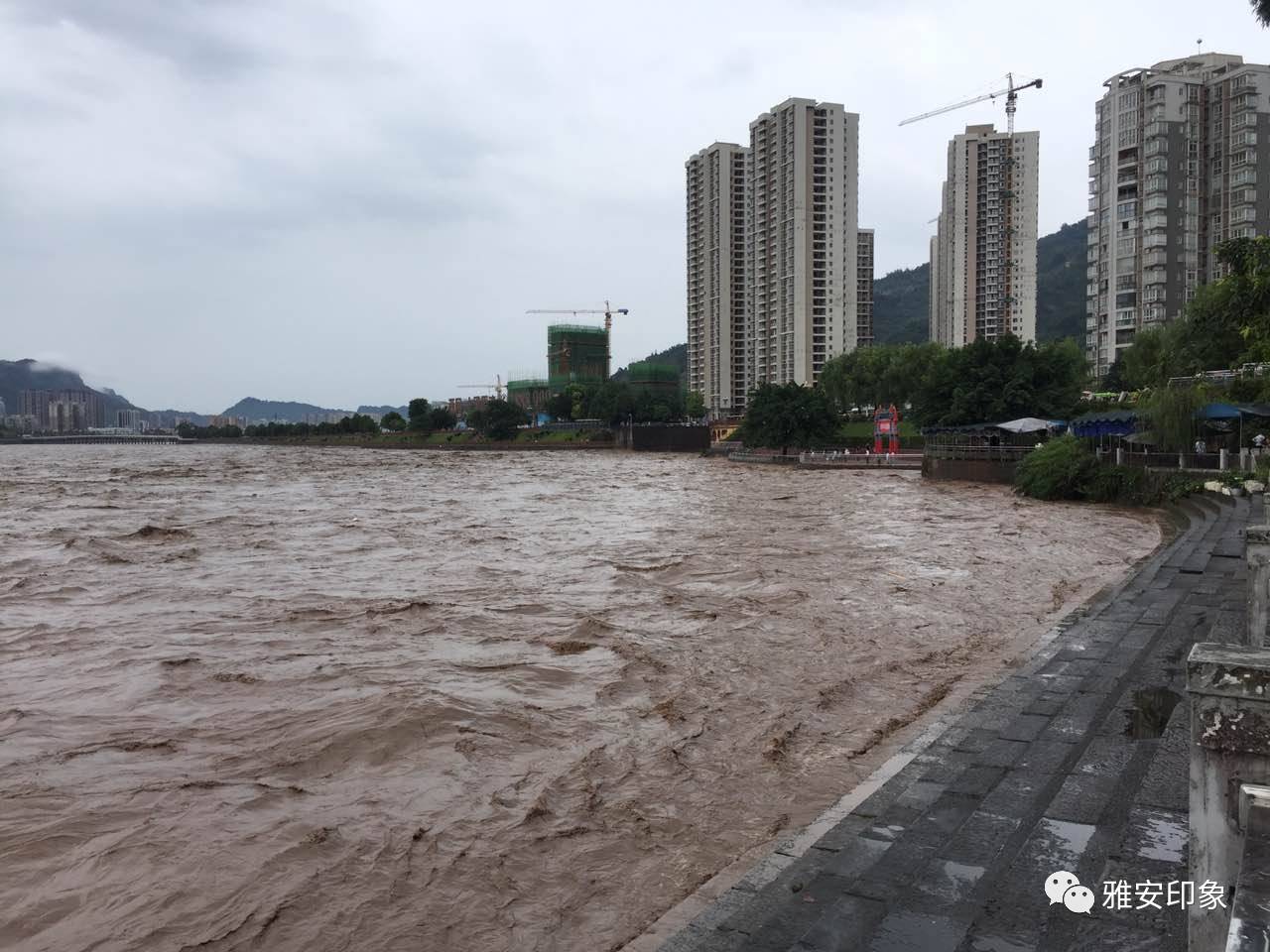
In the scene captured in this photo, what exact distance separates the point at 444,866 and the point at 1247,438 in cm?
3042

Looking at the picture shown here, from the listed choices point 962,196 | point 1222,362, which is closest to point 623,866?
point 1222,362

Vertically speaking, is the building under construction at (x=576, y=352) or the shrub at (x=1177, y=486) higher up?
the building under construction at (x=576, y=352)

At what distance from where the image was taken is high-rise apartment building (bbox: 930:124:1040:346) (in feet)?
370

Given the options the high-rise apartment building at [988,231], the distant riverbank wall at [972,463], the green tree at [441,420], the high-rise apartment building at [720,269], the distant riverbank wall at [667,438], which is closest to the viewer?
the distant riverbank wall at [972,463]

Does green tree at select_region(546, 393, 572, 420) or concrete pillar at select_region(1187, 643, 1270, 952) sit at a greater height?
green tree at select_region(546, 393, 572, 420)

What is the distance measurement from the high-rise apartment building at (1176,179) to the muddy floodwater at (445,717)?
61.9m

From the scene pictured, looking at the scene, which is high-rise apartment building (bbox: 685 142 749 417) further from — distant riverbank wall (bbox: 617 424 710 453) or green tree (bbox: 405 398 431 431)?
green tree (bbox: 405 398 431 431)

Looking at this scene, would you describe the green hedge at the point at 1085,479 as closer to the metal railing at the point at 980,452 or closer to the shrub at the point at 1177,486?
the shrub at the point at 1177,486

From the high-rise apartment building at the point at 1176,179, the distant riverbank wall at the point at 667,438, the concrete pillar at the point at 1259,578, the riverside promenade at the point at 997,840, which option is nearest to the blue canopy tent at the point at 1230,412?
the riverside promenade at the point at 997,840

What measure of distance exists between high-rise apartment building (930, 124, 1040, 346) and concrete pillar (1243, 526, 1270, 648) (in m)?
112

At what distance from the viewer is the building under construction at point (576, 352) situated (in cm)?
17812

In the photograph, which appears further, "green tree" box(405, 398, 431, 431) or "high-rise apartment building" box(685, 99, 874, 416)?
"green tree" box(405, 398, 431, 431)

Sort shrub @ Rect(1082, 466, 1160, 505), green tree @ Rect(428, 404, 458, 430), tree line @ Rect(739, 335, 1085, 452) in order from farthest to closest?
green tree @ Rect(428, 404, 458, 430) < tree line @ Rect(739, 335, 1085, 452) < shrub @ Rect(1082, 466, 1160, 505)

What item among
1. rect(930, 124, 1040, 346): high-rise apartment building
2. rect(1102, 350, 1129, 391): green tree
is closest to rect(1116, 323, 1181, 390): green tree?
→ rect(1102, 350, 1129, 391): green tree
